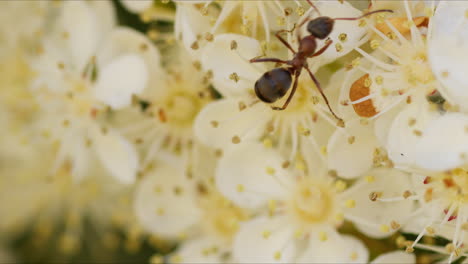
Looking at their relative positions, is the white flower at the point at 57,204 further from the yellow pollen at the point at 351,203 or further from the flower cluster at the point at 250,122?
the yellow pollen at the point at 351,203

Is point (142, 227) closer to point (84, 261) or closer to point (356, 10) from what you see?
point (84, 261)

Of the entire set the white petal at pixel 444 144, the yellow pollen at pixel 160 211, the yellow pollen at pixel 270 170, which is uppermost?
the white petal at pixel 444 144

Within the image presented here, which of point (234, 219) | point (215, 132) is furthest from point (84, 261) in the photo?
→ point (215, 132)

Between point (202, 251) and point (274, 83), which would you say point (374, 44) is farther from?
point (202, 251)

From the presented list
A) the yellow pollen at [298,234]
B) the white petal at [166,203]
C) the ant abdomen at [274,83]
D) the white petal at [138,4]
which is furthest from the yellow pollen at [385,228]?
the white petal at [138,4]

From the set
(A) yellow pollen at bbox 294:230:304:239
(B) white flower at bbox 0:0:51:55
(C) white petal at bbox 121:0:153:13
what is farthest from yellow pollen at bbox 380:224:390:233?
(B) white flower at bbox 0:0:51:55

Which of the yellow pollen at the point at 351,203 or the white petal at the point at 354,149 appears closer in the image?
the white petal at the point at 354,149

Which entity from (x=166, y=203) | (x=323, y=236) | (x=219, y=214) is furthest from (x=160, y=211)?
(x=323, y=236)
